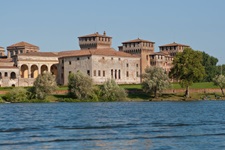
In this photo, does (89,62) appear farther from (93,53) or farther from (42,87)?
(42,87)

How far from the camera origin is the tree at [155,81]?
91.8 metres

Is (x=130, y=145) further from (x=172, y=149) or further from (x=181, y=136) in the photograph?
(x=181, y=136)

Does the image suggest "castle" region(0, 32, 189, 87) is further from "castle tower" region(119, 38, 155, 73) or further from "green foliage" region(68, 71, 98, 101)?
"green foliage" region(68, 71, 98, 101)

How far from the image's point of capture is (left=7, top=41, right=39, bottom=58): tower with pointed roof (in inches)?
5379

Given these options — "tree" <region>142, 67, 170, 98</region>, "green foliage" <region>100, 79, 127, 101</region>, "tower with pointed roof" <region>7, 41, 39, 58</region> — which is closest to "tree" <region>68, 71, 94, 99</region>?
"green foliage" <region>100, 79, 127, 101</region>

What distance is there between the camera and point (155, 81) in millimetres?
91812

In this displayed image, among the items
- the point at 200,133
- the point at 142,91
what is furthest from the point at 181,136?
the point at 142,91

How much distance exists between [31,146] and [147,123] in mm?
15418

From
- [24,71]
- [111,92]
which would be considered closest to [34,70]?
[24,71]

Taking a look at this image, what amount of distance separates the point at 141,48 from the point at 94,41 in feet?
36.9

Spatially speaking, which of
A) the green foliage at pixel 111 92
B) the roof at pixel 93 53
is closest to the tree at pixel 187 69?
the green foliage at pixel 111 92

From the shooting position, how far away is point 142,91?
3910 inches

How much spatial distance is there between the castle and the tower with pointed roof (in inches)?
487

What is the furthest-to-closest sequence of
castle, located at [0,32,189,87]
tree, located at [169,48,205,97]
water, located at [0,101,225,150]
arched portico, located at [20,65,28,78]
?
arched portico, located at [20,65,28,78] < castle, located at [0,32,189,87] < tree, located at [169,48,205,97] < water, located at [0,101,225,150]
